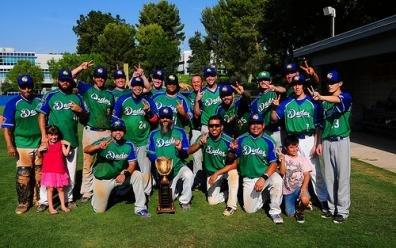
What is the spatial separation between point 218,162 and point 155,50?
173ft

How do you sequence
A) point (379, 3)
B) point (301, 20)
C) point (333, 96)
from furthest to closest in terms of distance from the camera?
point (301, 20) < point (379, 3) < point (333, 96)

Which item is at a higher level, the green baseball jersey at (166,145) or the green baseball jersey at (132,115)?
the green baseball jersey at (132,115)

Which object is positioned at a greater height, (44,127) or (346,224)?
(44,127)

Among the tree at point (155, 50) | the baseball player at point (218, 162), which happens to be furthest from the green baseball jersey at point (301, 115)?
the tree at point (155, 50)

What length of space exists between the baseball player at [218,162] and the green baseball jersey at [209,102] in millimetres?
759

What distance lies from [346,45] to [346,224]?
9977 mm

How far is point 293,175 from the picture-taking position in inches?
230

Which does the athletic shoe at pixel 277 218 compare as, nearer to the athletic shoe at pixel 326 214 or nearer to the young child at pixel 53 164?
the athletic shoe at pixel 326 214

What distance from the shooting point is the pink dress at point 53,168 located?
234 inches

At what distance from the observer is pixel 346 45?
14.2 meters

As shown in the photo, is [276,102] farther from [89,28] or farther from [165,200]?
[89,28]

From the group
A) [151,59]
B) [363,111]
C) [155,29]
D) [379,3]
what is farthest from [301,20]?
[155,29]

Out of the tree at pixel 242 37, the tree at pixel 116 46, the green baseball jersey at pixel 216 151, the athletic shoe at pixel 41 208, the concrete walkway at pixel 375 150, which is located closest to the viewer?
the athletic shoe at pixel 41 208

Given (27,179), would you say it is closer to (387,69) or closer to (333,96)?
(333,96)
